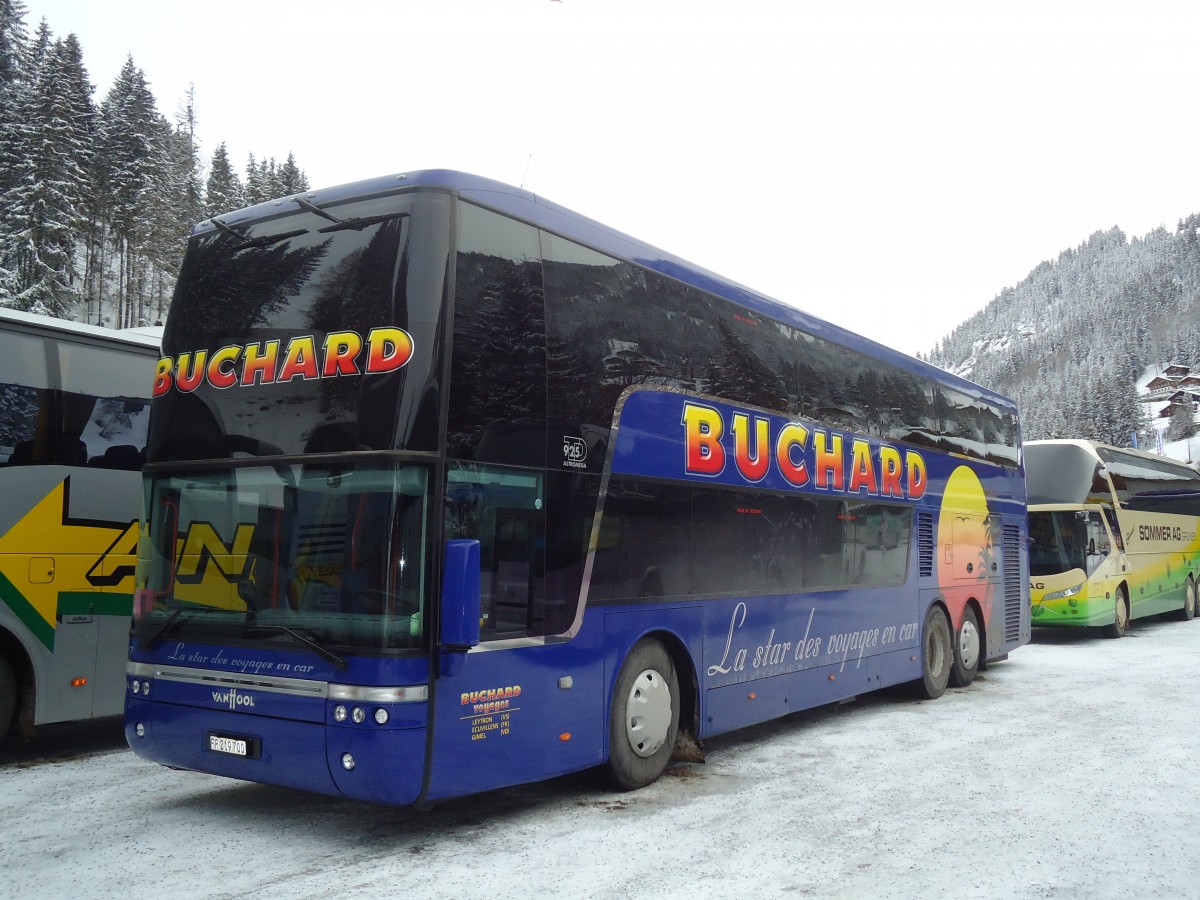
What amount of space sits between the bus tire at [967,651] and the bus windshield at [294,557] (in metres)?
9.97

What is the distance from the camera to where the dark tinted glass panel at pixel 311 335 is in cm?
577

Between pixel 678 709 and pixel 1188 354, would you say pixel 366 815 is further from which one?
pixel 1188 354

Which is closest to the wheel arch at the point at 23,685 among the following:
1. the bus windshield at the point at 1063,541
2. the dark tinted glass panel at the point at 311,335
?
the dark tinted glass panel at the point at 311,335

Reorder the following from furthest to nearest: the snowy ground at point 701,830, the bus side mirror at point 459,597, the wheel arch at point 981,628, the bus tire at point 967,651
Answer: the wheel arch at point 981,628 → the bus tire at point 967,651 → the bus side mirror at point 459,597 → the snowy ground at point 701,830

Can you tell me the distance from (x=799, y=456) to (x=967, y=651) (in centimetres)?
585

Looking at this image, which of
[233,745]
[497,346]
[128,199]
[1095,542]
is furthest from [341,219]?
[128,199]

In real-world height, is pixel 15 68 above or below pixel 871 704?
above

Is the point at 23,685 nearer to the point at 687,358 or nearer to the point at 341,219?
the point at 341,219

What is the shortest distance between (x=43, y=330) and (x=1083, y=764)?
9.59m

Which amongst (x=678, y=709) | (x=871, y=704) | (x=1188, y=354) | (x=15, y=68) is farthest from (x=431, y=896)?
(x=1188, y=354)

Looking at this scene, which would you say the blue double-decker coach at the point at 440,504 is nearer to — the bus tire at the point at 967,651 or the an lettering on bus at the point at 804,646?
the an lettering on bus at the point at 804,646

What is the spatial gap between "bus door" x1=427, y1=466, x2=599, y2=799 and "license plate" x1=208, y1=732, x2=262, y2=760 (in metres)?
1.13

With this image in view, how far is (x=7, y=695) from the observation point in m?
8.30

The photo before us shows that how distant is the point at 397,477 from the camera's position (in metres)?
5.63
